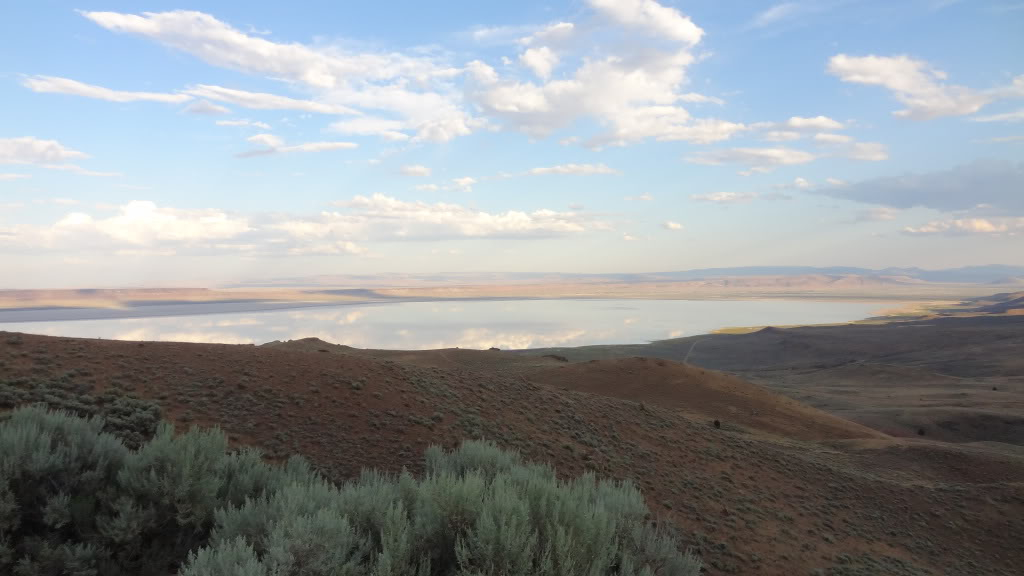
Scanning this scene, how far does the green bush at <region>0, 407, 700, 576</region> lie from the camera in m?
4.61

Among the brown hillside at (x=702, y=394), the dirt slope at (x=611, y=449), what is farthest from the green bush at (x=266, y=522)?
the brown hillside at (x=702, y=394)

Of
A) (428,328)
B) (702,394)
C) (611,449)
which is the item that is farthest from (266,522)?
(428,328)

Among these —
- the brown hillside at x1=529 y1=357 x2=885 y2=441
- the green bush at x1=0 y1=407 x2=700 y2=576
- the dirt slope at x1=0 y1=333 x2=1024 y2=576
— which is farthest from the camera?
the brown hillside at x1=529 y1=357 x2=885 y2=441

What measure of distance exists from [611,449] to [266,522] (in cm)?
1177

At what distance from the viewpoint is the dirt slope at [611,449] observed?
1159 cm

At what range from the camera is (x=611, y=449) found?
15578 mm

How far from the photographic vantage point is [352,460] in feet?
35.5

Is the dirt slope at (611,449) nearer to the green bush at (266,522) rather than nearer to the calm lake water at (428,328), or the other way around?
the green bush at (266,522)

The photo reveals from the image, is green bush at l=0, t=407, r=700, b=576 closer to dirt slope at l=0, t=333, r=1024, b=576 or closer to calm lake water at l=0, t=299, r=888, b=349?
dirt slope at l=0, t=333, r=1024, b=576

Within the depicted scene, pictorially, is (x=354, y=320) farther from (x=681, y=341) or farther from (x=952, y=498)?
(x=952, y=498)

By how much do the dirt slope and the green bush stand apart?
428 centimetres

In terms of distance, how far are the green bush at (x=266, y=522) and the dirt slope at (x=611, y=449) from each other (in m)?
4.28

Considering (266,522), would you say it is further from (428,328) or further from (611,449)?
(428,328)

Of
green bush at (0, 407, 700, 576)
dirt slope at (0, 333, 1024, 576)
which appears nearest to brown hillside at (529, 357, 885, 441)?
dirt slope at (0, 333, 1024, 576)
